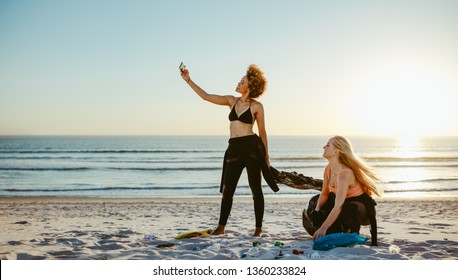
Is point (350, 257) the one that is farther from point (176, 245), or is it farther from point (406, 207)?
point (406, 207)

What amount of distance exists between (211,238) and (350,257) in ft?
5.33

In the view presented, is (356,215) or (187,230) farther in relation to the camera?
(187,230)

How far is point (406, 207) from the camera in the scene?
8594 millimetres

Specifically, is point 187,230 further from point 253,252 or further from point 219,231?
point 253,252

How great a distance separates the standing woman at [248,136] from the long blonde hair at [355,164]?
0.89 meters

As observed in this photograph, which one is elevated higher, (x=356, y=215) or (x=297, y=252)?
(x=356, y=215)

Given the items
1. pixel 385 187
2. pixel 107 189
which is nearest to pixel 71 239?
pixel 107 189

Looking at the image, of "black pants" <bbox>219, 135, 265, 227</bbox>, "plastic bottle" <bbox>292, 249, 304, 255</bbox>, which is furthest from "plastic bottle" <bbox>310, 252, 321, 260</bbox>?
"black pants" <bbox>219, 135, 265, 227</bbox>

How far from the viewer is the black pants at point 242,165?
4887 millimetres

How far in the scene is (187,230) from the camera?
591 centimetres

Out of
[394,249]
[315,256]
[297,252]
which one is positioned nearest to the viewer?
[315,256]

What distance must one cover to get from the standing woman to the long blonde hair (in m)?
0.89

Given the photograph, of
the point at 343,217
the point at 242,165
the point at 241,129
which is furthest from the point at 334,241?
the point at 241,129

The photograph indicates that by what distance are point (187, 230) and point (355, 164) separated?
263cm
